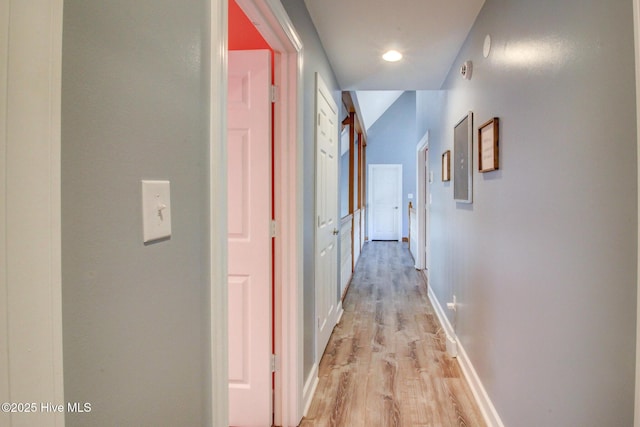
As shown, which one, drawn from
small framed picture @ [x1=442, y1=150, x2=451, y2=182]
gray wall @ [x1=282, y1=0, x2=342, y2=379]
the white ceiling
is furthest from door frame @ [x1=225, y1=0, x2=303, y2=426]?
small framed picture @ [x1=442, y1=150, x2=451, y2=182]

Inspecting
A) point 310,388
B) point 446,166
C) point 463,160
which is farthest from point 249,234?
point 446,166

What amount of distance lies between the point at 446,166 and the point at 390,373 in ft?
5.50

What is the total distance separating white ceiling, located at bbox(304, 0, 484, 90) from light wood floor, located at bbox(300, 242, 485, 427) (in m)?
2.22

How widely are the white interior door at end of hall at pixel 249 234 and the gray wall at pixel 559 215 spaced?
1.10 meters

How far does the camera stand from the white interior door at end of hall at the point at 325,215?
243cm

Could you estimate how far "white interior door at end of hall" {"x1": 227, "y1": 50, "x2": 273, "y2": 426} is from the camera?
70.6 inches

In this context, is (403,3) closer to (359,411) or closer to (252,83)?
(252,83)

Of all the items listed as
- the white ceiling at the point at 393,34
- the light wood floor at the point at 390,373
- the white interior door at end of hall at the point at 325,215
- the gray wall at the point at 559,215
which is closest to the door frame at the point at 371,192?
the light wood floor at the point at 390,373

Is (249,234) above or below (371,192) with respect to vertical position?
below

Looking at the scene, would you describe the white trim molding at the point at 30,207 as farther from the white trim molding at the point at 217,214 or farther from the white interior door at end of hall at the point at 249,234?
the white interior door at end of hall at the point at 249,234

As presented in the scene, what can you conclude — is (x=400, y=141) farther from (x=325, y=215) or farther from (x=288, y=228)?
(x=288, y=228)

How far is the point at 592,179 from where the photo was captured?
996 millimetres

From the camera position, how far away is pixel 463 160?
2.46 meters

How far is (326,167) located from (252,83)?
1064mm
